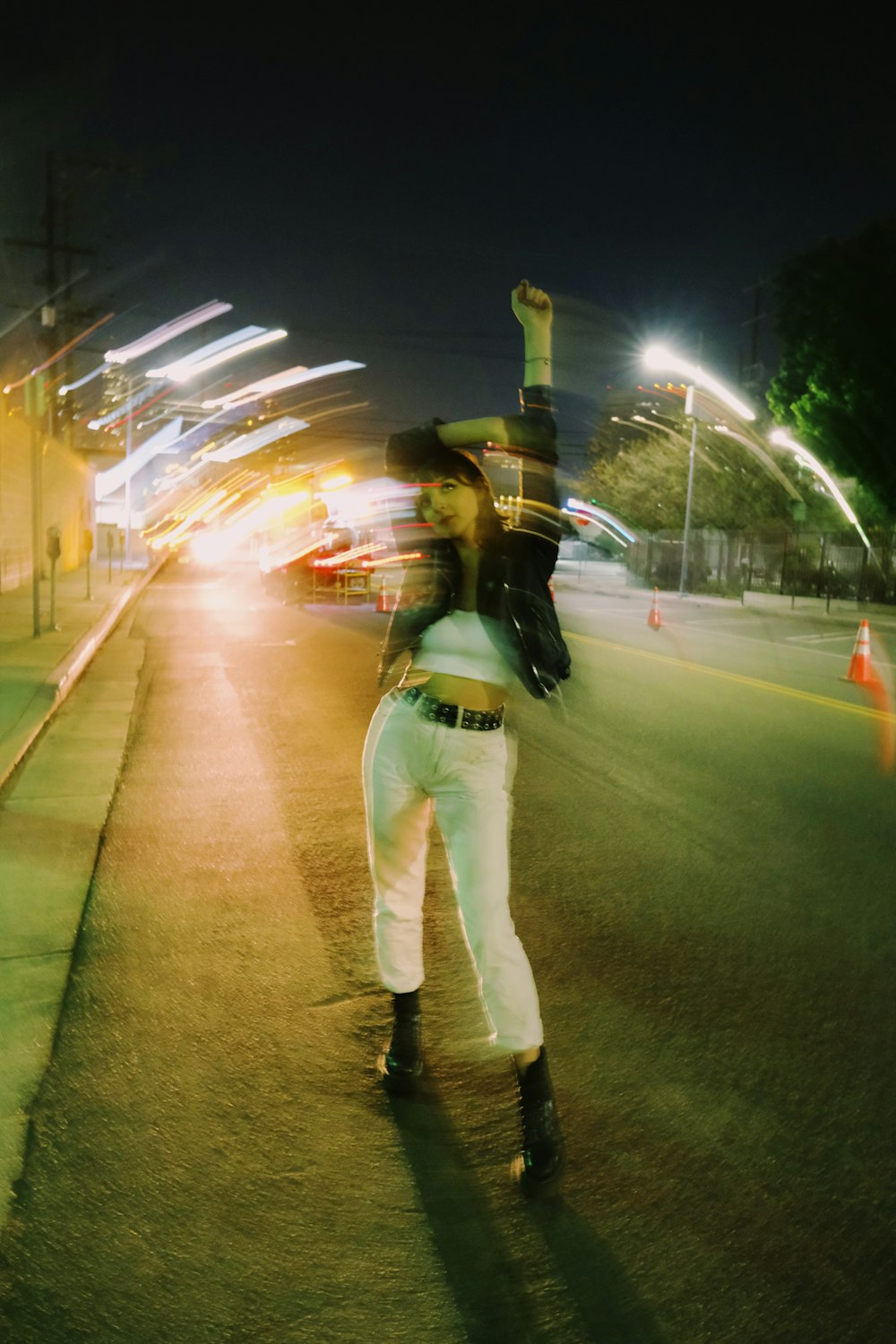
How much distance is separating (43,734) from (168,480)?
81285mm

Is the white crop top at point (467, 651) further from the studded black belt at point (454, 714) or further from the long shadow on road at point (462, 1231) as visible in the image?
the long shadow on road at point (462, 1231)

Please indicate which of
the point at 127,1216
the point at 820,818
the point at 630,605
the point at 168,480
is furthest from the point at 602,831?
the point at 168,480

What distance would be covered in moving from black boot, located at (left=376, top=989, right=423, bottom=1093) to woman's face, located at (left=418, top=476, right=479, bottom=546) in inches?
59.2

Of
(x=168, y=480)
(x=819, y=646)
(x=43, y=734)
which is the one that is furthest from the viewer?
(x=168, y=480)

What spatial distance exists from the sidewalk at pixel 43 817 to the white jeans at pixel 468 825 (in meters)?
1.40

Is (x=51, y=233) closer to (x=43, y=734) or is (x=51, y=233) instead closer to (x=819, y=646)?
(x=819, y=646)

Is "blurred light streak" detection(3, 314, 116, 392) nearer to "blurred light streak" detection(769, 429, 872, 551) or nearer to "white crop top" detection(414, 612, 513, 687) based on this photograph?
"white crop top" detection(414, 612, 513, 687)

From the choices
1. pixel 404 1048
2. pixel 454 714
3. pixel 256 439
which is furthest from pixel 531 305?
pixel 256 439

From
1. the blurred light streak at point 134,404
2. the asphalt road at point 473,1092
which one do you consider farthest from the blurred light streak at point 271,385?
the asphalt road at point 473,1092

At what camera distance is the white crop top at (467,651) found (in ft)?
10.7

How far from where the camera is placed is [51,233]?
29328 mm

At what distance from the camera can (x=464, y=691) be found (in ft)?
10.6

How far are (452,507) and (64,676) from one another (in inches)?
380

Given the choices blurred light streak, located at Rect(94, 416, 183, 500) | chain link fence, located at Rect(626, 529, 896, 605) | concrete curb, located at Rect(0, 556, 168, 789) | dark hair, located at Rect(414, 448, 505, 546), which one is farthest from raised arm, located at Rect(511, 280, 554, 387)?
blurred light streak, located at Rect(94, 416, 183, 500)
